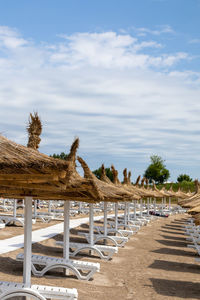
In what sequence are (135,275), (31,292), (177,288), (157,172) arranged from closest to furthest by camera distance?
(31,292)
(177,288)
(135,275)
(157,172)

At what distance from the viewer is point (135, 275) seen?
947cm

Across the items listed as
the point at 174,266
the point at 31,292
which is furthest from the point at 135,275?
the point at 31,292

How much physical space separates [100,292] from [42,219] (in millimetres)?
11759

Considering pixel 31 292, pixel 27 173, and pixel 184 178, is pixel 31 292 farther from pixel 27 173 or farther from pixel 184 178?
pixel 184 178

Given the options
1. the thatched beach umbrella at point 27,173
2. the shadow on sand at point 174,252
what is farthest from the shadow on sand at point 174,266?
the thatched beach umbrella at point 27,173

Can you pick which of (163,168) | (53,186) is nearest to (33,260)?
(53,186)

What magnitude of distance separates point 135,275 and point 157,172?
7037 centimetres

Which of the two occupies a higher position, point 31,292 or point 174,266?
point 31,292

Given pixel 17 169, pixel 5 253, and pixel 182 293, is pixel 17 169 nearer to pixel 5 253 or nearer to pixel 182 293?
pixel 182 293

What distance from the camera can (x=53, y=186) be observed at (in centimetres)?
543

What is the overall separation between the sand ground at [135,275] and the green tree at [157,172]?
65.6m

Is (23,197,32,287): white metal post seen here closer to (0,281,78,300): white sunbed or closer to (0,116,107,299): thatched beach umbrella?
(0,116,107,299): thatched beach umbrella

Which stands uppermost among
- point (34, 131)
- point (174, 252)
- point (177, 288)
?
point (34, 131)

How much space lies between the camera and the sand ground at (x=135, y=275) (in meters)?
7.67
